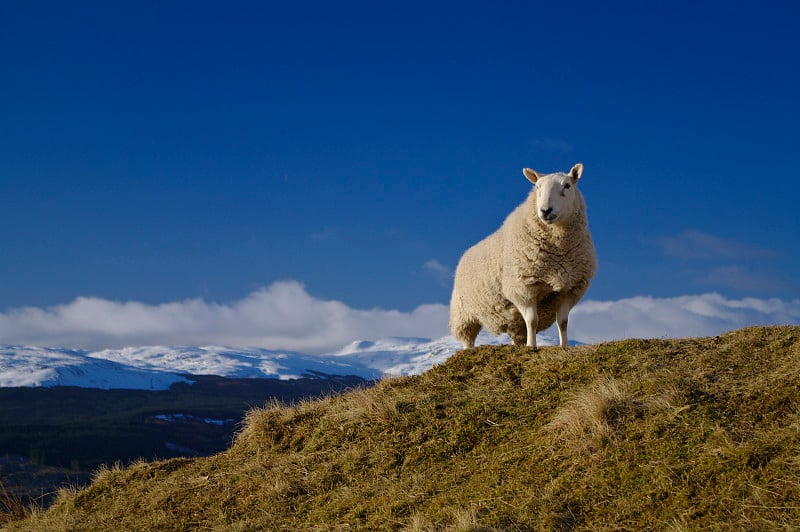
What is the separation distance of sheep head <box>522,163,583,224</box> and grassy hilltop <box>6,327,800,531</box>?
8.02ft

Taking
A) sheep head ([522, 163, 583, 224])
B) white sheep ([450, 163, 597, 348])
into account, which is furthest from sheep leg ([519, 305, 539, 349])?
sheep head ([522, 163, 583, 224])

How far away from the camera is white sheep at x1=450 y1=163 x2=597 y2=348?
12836mm

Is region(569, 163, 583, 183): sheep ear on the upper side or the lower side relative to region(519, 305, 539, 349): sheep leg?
upper

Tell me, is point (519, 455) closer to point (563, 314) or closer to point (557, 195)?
point (563, 314)

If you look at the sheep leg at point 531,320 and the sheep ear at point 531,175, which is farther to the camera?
the sheep ear at point 531,175

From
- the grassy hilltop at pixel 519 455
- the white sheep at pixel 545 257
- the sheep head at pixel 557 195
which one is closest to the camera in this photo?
the grassy hilltop at pixel 519 455

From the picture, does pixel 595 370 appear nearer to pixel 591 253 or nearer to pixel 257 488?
pixel 591 253

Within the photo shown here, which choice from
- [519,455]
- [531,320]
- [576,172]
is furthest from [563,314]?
[519,455]

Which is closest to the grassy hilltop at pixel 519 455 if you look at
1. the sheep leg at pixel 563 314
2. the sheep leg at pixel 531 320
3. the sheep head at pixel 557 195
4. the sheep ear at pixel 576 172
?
the sheep leg at pixel 531 320

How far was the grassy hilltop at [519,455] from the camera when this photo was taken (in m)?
6.79

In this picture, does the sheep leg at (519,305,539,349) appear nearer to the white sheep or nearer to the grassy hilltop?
the white sheep

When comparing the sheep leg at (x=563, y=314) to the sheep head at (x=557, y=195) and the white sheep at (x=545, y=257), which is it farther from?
the sheep head at (x=557, y=195)

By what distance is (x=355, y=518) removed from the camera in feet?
25.4

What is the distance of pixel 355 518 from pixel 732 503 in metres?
3.73
